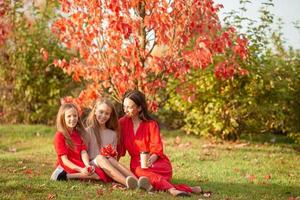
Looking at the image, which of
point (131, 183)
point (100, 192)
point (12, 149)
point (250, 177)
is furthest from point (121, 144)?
point (12, 149)

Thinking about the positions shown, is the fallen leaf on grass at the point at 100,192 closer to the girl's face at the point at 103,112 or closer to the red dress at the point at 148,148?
the red dress at the point at 148,148

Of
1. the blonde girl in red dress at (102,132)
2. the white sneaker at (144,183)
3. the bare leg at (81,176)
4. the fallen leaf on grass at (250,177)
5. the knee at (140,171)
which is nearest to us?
the white sneaker at (144,183)

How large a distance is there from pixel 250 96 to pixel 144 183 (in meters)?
6.10

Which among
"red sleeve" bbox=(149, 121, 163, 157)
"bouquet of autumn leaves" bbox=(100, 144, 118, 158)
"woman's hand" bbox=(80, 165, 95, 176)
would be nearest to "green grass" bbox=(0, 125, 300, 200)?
"woman's hand" bbox=(80, 165, 95, 176)

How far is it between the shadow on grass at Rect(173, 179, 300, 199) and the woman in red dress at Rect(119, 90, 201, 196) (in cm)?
43

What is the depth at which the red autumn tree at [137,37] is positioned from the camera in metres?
7.93

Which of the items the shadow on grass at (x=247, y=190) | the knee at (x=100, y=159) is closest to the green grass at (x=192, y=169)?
the shadow on grass at (x=247, y=190)

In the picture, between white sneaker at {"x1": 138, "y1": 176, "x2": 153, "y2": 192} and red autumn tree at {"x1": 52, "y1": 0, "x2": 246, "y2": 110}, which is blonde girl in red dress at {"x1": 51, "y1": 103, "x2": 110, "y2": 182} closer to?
white sneaker at {"x1": 138, "y1": 176, "x2": 153, "y2": 192}

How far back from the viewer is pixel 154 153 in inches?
256

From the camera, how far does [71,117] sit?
654 cm

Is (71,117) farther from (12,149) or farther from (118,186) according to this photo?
(12,149)

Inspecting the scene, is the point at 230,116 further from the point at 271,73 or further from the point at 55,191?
the point at 55,191

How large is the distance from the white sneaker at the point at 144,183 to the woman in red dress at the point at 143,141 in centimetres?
15

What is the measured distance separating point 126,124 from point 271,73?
19.4 feet
